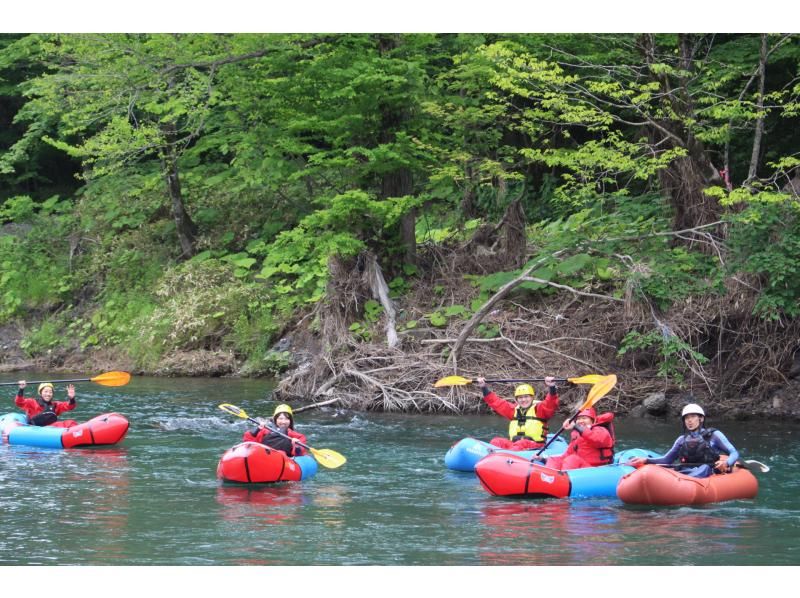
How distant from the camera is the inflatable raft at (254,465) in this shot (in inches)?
418

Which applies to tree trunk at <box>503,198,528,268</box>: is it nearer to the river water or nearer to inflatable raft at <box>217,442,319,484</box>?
the river water

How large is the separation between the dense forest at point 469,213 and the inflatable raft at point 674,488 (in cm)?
503

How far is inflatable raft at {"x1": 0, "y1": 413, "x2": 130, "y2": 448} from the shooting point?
42.2ft

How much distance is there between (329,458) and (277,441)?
58 cm

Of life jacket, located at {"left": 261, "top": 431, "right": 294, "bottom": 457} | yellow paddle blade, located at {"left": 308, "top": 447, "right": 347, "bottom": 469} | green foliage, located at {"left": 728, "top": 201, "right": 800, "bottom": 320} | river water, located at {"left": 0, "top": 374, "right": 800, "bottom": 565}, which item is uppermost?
green foliage, located at {"left": 728, "top": 201, "right": 800, "bottom": 320}

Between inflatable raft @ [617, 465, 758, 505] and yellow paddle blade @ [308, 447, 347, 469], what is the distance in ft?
9.86

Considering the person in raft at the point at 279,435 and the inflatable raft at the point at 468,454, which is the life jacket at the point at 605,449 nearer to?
the inflatable raft at the point at 468,454

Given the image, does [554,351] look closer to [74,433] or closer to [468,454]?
[468,454]

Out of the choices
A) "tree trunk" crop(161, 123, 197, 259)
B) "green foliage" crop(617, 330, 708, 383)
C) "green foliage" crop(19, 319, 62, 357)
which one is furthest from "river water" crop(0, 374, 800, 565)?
"tree trunk" crop(161, 123, 197, 259)

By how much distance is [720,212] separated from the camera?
16.0 metres

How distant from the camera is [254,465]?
34.9 ft

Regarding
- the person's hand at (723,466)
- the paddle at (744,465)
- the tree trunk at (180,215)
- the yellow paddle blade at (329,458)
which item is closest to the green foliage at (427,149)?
the tree trunk at (180,215)

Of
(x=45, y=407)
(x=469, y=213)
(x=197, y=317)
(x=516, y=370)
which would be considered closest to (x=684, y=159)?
(x=516, y=370)

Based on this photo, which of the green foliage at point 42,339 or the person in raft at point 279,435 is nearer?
the person in raft at point 279,435
